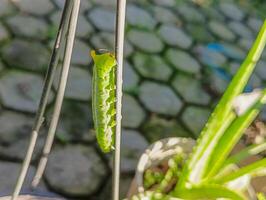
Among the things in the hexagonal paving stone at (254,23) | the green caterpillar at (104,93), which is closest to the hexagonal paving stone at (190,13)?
Answer: the hexagonal paving stone at (254,23)

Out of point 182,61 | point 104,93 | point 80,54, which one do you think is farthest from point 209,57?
point 104,93

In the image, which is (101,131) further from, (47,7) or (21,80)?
(47,7)

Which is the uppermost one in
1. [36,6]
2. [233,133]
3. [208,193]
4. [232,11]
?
[232,11]

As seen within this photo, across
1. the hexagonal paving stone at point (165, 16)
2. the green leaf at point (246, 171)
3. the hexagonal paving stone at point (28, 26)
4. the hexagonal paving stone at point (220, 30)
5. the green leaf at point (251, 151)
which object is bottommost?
the green leaf at point (246, 171)

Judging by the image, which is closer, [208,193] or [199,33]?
[208,193]

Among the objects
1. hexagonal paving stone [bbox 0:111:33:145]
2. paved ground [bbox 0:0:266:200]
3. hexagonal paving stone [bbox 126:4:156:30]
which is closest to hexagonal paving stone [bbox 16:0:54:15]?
paved ground [bbox 0:0:266:200]

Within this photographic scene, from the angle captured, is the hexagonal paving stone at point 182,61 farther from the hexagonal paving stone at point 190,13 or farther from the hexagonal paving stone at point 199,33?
the hexagonal paving stone at point 190,13

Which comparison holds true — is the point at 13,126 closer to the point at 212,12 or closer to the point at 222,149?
the point at 222,149
